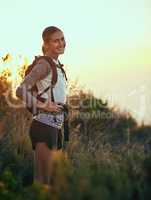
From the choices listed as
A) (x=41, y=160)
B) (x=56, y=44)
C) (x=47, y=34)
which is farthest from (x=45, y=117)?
(x=47, y=34)

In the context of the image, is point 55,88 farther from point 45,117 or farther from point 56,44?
point 56,44

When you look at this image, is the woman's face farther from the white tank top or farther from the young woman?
the white tank top

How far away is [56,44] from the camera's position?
6.23 metres

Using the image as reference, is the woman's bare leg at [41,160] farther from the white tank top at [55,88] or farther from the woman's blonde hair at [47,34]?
the woman's blonde hair at [47,34]

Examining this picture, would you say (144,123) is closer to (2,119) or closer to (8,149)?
(2,119)

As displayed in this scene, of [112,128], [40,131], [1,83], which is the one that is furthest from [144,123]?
[40,131]

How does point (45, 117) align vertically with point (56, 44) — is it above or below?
below

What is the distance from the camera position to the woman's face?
6.20 metres

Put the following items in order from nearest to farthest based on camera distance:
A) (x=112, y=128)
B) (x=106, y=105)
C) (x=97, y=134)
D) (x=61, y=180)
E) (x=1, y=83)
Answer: (x=61, y=180) → (x=1, y=83) → (x=97, y=134) → (x=112, y=128) → (x=106, y=105)

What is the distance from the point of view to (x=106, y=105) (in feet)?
58.3

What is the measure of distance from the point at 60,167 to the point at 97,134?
34.6 feet

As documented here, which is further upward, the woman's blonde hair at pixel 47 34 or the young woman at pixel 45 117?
the woman's blonde hair at pixel 47 34

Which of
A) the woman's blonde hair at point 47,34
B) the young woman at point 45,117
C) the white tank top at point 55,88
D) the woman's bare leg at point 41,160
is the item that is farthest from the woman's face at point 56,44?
the woman's bare leg at point 41,160

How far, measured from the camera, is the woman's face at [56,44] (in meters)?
6.20
